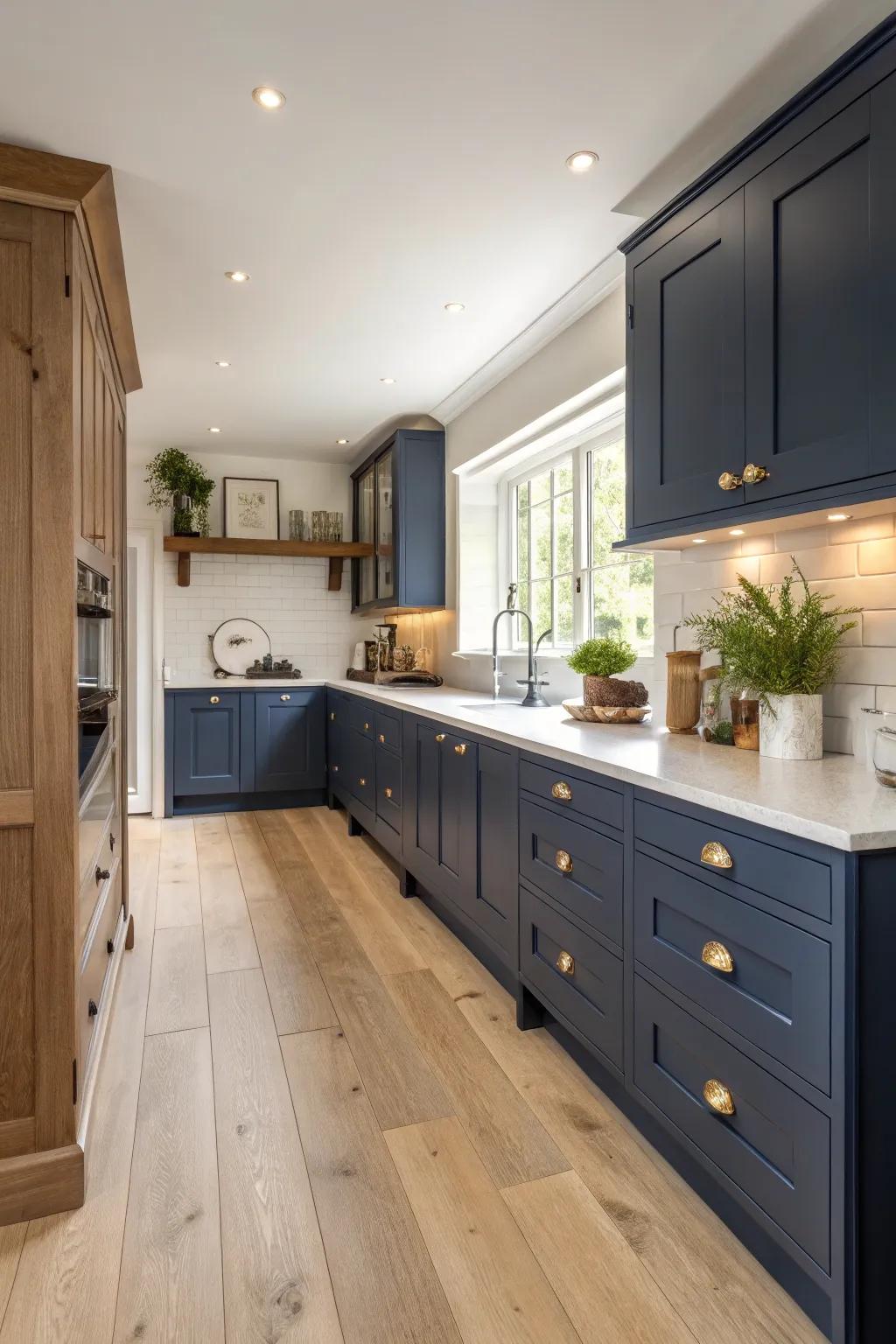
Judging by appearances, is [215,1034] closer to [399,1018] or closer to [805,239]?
→ [399,1018]

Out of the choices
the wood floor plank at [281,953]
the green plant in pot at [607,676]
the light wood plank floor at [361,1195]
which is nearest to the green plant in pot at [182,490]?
the wood floor plank at [281,953]

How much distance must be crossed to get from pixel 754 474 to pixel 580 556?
1718 millimetres

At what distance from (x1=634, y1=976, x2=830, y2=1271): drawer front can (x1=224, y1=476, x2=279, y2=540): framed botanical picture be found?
4.77 meters

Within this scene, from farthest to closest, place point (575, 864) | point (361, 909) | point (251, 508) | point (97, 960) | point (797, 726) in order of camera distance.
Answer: point (251, 508), point (361, 909), point (97, 960), point (575, 864), point (797, 726)

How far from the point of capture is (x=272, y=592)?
5988mm

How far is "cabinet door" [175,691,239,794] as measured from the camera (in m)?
5.31

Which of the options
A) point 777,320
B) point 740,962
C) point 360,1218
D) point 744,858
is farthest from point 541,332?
point 360,1218

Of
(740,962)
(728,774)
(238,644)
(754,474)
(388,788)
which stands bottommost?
(388,788)

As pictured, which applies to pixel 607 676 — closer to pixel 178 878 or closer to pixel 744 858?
pixel 744 858

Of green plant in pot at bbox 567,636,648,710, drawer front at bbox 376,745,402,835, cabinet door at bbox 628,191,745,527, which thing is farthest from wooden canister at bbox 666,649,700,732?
drawer front at bbox 376,745,402,835

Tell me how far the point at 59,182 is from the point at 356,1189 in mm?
2208

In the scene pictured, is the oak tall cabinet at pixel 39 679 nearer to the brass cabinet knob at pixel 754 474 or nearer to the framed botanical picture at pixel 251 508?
the brass cabinet knob at pixel 754 474

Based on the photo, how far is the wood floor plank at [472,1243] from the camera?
4.50ft

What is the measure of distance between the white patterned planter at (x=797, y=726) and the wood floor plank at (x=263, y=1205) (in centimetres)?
143
